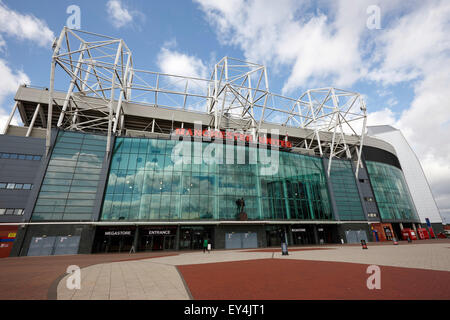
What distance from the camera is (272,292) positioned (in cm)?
752

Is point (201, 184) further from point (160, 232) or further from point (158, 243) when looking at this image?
point (158, 243)

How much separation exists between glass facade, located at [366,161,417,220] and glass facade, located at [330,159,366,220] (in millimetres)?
8771

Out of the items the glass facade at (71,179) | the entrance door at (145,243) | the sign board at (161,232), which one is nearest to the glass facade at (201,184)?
the glass facade at (71,179)

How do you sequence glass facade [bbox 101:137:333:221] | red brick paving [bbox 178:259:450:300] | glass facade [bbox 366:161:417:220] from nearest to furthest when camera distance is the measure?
red brick paving [bbox 178:259:450:300] < glass facade [bbox 101:137:333:221] < glass facade [bbox 366:161:417:220]

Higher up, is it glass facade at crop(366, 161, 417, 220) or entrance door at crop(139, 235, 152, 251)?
glass facade at crop(366, 161, 417, 220)

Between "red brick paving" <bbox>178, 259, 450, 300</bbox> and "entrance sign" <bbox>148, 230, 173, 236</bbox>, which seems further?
"entrance sign" <bbox>148, 230, 173, 236</bbox>

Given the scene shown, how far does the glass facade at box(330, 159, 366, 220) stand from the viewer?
43.4 metres

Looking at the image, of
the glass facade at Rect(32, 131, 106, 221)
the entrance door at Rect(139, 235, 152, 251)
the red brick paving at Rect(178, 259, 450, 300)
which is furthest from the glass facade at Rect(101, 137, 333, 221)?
the red brick paving at Rect(178, 259, 450, 300)

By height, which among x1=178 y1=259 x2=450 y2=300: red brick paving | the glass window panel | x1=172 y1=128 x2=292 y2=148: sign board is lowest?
x1=178 y1=259 x2=450 y2=300: red brick paving

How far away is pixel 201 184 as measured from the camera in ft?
111

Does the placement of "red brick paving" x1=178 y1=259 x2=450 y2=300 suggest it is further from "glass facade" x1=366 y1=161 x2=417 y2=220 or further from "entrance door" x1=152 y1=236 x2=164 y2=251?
"glass facade" x1=366 y1=161 x2=417 y2=220

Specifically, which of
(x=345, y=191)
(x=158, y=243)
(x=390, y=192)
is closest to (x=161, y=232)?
(x=158, y=243)
